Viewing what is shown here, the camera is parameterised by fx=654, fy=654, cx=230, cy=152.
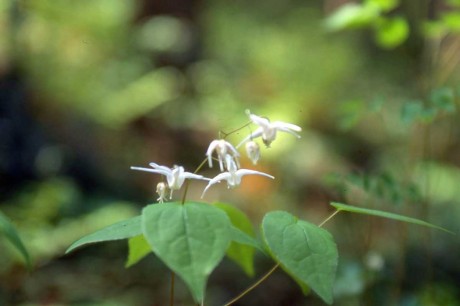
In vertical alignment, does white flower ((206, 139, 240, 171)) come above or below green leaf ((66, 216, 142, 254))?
above

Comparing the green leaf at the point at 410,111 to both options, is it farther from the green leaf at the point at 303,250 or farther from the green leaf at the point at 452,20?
the green leaf at the point at 303,250

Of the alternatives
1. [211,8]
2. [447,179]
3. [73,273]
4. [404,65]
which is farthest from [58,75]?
[404,65]

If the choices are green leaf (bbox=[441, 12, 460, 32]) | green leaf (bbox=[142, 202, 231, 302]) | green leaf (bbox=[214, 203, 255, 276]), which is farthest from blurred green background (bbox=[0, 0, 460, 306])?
green leaf (bbox=[142, 202, 231, 302])

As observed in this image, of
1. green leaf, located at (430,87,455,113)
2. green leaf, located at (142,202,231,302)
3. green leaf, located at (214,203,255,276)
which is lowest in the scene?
green leaf, located at (214,203,255,276)

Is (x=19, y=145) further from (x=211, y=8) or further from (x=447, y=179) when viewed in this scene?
(x=211, y=8)

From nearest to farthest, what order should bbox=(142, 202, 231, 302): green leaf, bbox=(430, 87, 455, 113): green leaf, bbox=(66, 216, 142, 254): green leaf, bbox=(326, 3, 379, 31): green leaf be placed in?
bbox=(142, 202, 231, 302): green leaf < bbox=(66, 216, 142, 254): green leaf < bbox=(430, 87, 455, 113): green leaf < bbox=(326, 3, 379, 31): green leaf

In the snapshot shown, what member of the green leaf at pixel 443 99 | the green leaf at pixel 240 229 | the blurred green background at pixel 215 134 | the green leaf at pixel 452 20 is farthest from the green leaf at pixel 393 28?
the green leaf at pixel 240 229

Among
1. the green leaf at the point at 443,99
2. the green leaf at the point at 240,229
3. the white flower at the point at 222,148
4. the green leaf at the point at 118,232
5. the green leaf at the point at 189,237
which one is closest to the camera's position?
the green leaf at the point at 189,237

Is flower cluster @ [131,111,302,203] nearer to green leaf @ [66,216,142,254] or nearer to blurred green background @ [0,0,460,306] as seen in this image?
green leaf @ [66,216,142,254]
